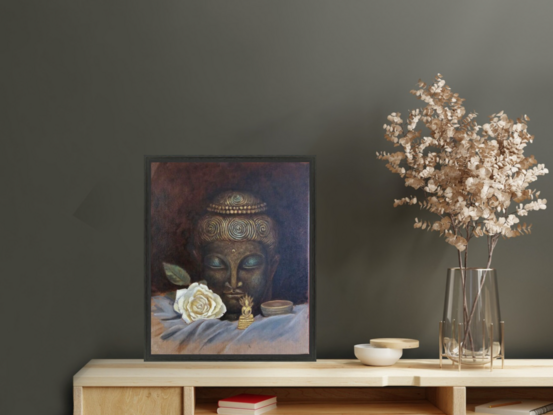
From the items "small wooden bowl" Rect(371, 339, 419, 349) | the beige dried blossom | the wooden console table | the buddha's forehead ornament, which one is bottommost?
the wooden console table

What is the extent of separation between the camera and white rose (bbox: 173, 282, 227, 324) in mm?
2457

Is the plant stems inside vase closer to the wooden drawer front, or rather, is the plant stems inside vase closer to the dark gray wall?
the dark gray wall

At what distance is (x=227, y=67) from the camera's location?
2.55m

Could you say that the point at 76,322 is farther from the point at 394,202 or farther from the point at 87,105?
the point at 394,202

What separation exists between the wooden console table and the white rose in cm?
20

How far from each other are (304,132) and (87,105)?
925 mm

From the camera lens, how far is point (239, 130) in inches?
99.9

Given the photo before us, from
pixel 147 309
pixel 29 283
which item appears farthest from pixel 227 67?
pixel 29 283

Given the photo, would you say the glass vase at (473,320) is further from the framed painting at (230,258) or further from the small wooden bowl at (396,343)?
the framed painting at (230,258)

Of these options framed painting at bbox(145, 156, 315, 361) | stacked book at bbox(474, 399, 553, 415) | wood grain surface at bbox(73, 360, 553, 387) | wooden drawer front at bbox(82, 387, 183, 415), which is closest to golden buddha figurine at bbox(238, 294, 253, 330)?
framed painting at bbox(145, 156, 315, 361)

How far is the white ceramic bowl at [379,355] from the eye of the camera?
2260mm

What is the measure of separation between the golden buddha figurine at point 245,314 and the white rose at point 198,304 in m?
0.08

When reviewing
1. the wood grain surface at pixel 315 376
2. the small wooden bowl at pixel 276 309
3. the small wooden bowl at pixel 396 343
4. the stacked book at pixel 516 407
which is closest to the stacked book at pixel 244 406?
the wood grain surface at pixel 315 376

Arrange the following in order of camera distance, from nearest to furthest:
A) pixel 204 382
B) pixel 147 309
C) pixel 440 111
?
pixel 204 382, pixel 440 111, pixel 147 309
